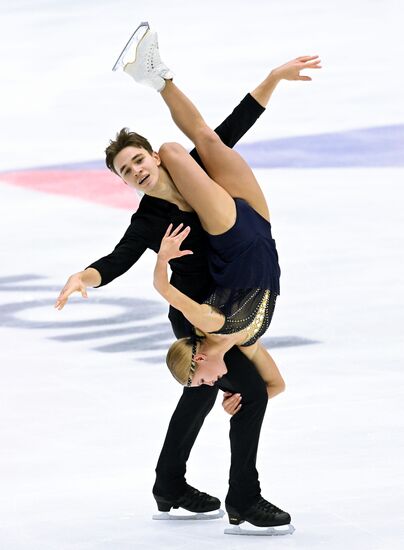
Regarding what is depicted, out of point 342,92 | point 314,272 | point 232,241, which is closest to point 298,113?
point 342,92

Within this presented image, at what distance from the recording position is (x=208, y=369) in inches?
157

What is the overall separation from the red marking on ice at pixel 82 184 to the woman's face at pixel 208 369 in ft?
15.1

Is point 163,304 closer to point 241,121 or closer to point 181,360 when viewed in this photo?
point 241,121

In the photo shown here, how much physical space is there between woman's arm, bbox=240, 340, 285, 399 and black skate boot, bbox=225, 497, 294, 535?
320 mm

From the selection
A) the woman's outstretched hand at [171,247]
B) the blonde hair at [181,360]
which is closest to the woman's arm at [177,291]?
the woman's outstretched hand at [171,247]

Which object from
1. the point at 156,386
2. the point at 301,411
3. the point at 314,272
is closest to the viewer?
the point at 301,411

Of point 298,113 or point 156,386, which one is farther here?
point 298,113

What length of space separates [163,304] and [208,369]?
2.85 m

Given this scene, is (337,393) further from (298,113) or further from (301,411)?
(298,113)

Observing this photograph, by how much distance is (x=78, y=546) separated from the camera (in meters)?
3.95

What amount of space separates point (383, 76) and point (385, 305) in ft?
14.7

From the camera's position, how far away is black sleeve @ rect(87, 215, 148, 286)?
388cm

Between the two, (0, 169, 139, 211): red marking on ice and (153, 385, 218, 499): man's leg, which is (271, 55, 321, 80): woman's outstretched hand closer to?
(153, 385, 218, 499): man's leg

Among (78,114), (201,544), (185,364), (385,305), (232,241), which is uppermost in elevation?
(232,241)
